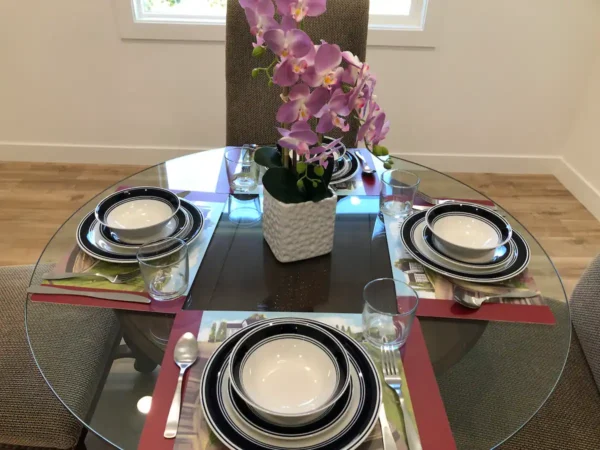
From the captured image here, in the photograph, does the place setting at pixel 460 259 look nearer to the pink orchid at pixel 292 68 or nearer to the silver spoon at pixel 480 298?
the silver spoon at pixel 480 298

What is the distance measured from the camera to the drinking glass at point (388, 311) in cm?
82

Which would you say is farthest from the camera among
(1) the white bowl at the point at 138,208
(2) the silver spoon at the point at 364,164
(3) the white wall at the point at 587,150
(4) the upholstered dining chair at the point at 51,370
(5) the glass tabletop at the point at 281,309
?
(3) the white wall at the point at 587,150

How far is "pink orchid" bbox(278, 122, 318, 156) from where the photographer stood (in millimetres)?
759

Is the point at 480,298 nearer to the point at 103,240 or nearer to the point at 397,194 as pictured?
the point at 397,194

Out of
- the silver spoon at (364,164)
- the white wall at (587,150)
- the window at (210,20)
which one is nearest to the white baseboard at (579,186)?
the white wall at (587,150)

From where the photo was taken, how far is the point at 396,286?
0.93 metres

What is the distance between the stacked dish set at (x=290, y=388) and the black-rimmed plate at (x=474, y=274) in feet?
0.97

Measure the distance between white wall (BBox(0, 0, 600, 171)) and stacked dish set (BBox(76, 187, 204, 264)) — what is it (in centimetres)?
160

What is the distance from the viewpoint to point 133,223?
1118mm

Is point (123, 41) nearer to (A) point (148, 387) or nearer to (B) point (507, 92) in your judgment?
(B) point (507, 92)

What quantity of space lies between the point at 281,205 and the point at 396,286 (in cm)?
27

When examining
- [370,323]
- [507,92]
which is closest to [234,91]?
[370,323]

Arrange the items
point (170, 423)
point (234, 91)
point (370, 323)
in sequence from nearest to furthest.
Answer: point (170, 423) → point (370, 323) → point (234, 91)

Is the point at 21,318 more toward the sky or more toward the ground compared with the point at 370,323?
more toward the ground
